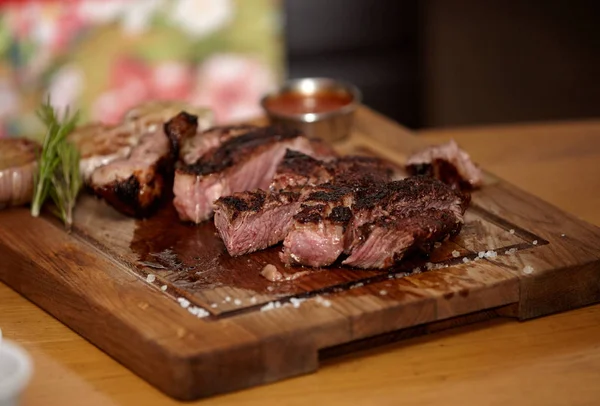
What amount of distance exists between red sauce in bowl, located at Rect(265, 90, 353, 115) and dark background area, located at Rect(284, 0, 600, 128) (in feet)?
6.63

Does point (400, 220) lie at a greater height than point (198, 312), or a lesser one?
greater

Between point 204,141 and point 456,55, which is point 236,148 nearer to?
point 204,141

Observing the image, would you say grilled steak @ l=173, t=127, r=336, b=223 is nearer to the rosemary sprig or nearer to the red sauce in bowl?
the rosemary sprig

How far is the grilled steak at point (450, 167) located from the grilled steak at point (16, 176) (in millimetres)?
1284

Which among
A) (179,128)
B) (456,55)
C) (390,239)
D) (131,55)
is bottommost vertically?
(456,55)

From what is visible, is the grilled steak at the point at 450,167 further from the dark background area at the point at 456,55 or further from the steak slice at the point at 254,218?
the dark background area at the point at 456,55

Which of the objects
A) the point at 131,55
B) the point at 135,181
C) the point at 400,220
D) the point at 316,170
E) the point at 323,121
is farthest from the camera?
the point at 131,55

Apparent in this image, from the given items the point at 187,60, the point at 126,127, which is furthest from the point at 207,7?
the point at 126,127

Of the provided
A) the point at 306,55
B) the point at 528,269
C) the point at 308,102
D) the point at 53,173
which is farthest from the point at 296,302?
the point at 306,55

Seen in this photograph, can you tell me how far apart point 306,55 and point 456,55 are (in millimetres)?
985

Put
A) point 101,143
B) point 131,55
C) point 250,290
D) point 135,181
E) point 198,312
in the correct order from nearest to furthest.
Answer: point 198,312 → point 250,290 → point 135,181 → point 101,143 → point 131,55

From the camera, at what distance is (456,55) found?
7023 millimetres

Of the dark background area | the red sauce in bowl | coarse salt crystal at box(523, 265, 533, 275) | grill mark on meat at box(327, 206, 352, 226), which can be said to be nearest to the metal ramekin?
the red sauce in bowl

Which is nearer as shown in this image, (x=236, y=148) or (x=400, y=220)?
(x=400, y=220)
